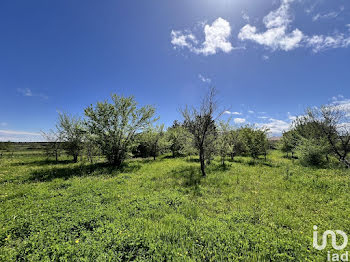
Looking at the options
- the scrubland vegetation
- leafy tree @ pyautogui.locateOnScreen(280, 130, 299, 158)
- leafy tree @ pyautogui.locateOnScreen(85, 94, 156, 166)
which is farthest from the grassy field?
leafy tree @ pyautogui.locateOnScreen(280, 130, 299, 158)

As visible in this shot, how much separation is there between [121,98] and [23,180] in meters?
11.1

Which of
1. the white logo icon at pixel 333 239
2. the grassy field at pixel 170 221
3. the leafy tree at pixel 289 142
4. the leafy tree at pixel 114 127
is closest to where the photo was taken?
the grassy field at pixel 170 221

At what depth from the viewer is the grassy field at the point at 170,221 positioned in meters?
3.63

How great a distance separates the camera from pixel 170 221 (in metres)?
4.99

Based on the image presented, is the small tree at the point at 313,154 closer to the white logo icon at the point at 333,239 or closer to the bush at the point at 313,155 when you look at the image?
the bush at the point at 313,155

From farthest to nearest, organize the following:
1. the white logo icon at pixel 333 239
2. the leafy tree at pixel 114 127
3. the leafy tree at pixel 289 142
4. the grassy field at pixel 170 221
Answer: the leafy tree at pixel 289 142 → the leafy tree at pixel 114 127 → the white logo icon at pixel 333 239 → the grassy field at pixel 170 221

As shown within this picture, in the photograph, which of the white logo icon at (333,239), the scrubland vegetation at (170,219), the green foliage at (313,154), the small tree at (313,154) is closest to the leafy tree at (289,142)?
the green foliage at (313,154)

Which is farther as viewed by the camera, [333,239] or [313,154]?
[313,154]

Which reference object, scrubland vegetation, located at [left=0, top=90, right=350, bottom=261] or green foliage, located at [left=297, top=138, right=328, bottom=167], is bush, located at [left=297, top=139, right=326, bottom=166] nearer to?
green foliage, located at [left=297, top=138, right=328, bottom=167]

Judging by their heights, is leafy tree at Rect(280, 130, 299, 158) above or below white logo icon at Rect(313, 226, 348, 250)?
above

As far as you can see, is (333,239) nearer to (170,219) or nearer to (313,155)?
(170,219)

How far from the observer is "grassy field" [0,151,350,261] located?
3629 mm

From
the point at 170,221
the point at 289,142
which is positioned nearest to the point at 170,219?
the point at 170,221

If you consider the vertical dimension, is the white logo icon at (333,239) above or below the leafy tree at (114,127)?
below
